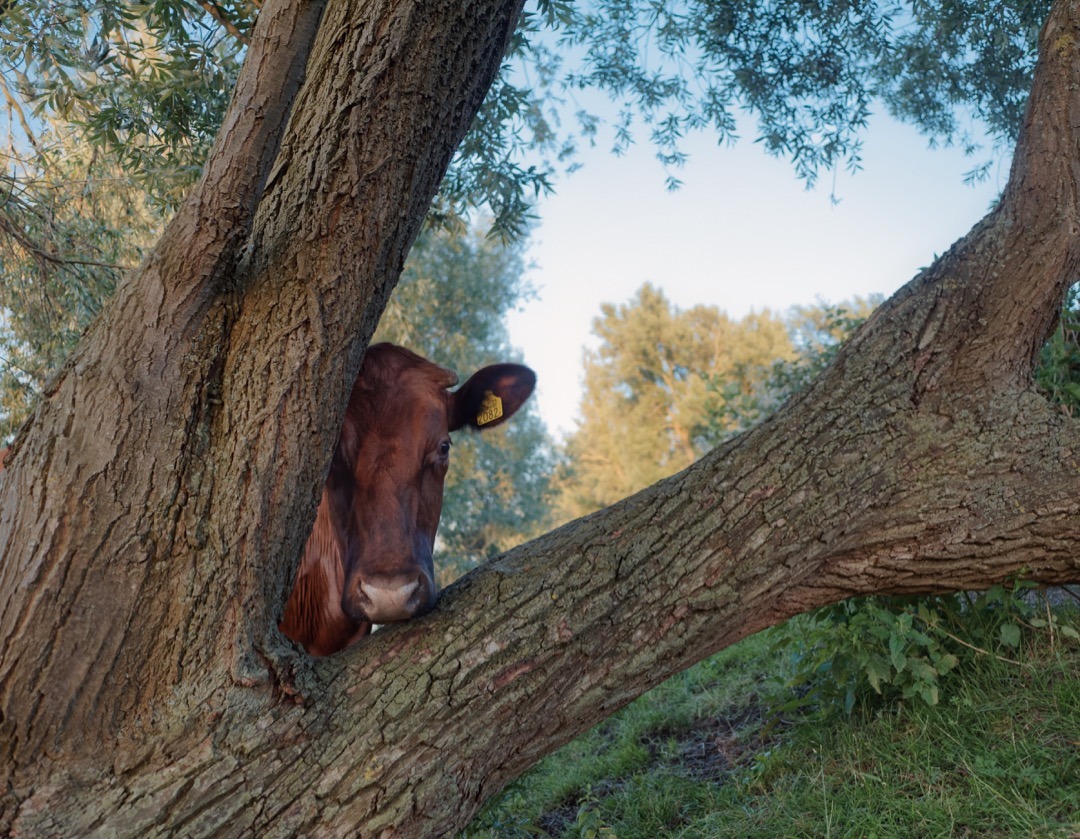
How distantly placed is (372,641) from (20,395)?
21.5 feet

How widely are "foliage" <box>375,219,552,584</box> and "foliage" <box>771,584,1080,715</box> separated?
12.9 meters

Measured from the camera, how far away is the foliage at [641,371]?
131ft

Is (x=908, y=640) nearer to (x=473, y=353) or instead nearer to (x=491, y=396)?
(x=491, y=396)

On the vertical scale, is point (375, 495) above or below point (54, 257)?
below

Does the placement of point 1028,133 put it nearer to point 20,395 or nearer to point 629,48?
point 629,48

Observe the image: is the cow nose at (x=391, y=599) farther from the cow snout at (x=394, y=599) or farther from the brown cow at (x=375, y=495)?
the brown cow at (x=375, y=495)

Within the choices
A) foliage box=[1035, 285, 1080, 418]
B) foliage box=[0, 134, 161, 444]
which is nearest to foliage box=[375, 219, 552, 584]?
foliage box=[0, 134, 161, 444]

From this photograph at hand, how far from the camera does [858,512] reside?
3.80 meters

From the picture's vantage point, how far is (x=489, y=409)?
216 inches

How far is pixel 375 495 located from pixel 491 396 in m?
1.42

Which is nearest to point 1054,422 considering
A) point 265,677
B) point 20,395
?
point 265,677

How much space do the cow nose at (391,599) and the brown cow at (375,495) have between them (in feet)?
0.36

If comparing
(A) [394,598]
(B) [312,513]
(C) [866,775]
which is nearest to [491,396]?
(A) [394,598]

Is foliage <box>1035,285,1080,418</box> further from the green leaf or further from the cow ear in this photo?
the cow ear
